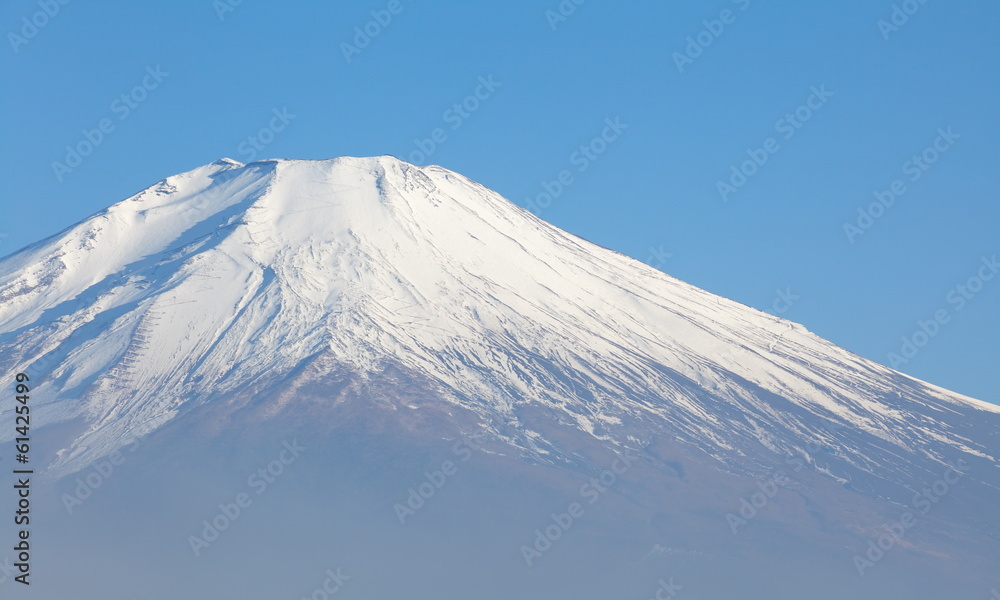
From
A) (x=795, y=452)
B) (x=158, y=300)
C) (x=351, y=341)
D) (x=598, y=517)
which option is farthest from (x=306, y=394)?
(x=795, y=452)

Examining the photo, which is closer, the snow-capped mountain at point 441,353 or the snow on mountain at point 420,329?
the snow-capped mountain at point 441,353

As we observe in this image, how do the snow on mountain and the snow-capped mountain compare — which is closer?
the snow-capped mountain

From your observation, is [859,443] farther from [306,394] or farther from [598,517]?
[306,394]

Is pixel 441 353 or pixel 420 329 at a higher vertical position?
pixel 420 329

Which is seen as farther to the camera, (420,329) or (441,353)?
(420,329)
